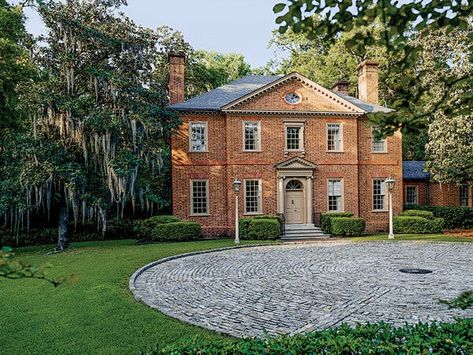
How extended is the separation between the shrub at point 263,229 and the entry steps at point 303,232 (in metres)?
0.92

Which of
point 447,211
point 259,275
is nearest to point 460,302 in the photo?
point 259,275

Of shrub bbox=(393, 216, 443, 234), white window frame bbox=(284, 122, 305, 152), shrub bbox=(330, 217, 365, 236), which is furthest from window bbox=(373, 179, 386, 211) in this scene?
white window frame bbox=(284, 122, 305, 152)

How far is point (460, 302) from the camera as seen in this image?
251 cm

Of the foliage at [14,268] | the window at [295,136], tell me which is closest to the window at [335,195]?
the window at [295,136]

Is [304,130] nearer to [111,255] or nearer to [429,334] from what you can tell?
[111,255]

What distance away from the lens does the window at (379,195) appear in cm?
2370

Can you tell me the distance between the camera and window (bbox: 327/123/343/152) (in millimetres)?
22942

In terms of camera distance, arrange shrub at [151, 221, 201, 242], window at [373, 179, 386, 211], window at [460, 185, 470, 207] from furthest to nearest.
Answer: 1. window at [460, 185, 470, 207]
2. window at [373, 179, 386, 211]
3. shrub at [151, 221, 201, 242]

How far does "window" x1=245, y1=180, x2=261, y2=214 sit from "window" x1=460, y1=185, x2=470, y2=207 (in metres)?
15.8

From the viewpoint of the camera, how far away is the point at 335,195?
22875mm

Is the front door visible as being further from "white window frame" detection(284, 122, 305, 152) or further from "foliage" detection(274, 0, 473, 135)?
"foliage" detection(274, 0, 473, 135)

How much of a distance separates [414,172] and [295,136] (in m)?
11.3

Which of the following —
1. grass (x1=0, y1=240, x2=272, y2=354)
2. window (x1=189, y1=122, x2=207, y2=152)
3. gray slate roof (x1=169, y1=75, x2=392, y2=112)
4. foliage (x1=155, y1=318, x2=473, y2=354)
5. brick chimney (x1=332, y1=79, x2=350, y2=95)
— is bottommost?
grass (x1=0, y1=240, x2=272, y2=354)

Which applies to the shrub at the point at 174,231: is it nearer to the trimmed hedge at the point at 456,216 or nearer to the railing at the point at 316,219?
the railing at the point at 316,219
